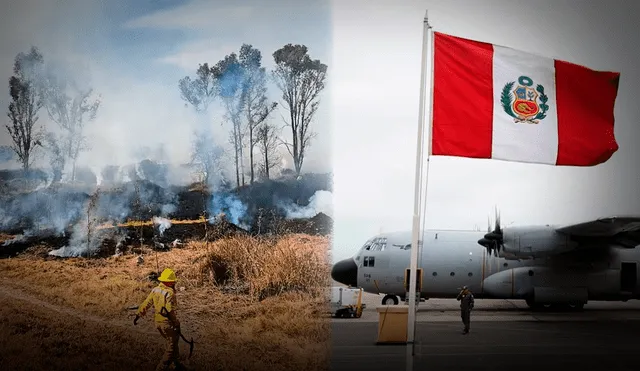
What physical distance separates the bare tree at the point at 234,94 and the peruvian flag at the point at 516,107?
6.85 feet

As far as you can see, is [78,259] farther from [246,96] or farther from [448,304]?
[448,304]

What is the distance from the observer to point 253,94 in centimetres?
598

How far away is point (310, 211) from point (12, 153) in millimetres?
2779

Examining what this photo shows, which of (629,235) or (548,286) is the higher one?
(629,235)

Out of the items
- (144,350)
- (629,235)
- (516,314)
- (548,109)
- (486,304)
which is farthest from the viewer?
(486,304)

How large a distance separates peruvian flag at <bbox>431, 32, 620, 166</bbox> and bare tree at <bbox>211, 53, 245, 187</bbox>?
2.09 meters

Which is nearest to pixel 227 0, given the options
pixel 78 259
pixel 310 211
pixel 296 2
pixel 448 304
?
pixel 296 2

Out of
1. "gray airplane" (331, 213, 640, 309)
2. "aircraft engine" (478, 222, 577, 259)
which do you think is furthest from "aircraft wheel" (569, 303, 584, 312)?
"aircraft engine" (478, 222, 577, 259)

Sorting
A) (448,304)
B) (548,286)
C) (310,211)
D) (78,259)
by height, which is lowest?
(448,304)

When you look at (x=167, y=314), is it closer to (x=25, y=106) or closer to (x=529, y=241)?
(x=25, y=106)

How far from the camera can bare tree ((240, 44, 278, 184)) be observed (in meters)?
5.96

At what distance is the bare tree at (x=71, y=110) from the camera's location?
231 inches

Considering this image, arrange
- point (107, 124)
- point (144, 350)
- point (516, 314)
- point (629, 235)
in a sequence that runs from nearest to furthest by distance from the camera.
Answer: point (144, 350), point (107, 124), point (629, 235), point (516, 314)

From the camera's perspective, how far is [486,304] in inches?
598
